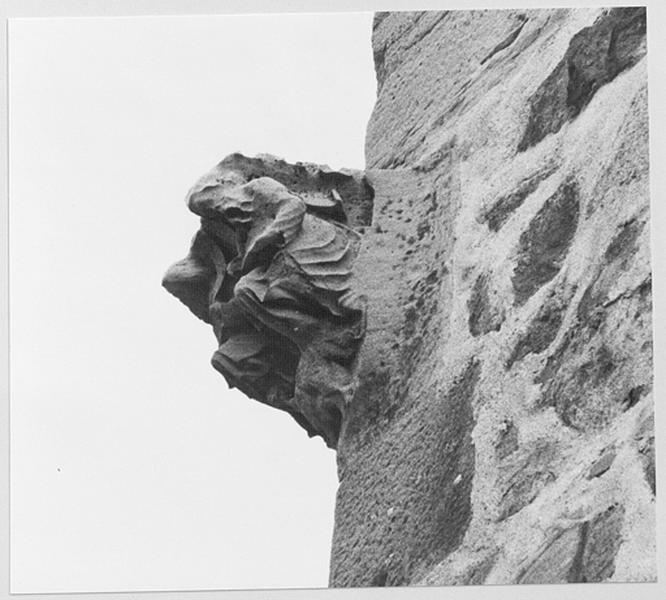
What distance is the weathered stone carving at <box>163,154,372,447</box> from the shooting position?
591 centimetres

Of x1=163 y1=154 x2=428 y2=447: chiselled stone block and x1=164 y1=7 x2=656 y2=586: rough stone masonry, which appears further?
x1=163 y1=154 x2=428 y2=447: chiselled stone block

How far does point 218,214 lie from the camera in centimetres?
601

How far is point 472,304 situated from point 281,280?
50 centimetres

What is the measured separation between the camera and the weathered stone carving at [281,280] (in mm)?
5906

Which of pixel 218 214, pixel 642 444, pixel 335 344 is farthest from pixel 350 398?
pixel 642 444

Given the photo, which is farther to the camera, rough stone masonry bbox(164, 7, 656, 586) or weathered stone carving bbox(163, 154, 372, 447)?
weathered stone carving bbox(163, 154, 372, 447)

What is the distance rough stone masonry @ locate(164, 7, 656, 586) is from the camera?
17.3 feet

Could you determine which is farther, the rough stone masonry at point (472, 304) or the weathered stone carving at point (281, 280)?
the weathered stone carving at point (281, 280)

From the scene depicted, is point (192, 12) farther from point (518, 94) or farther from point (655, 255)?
point (655, 255)

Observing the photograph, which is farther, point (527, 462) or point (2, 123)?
point (2, 123)

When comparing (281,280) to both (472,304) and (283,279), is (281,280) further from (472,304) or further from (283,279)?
(472,304)

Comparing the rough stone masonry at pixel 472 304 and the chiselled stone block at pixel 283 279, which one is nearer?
the rough stone masonry at pixel 472 304

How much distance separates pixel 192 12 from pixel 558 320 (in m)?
1.41

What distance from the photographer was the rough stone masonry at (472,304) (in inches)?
207
